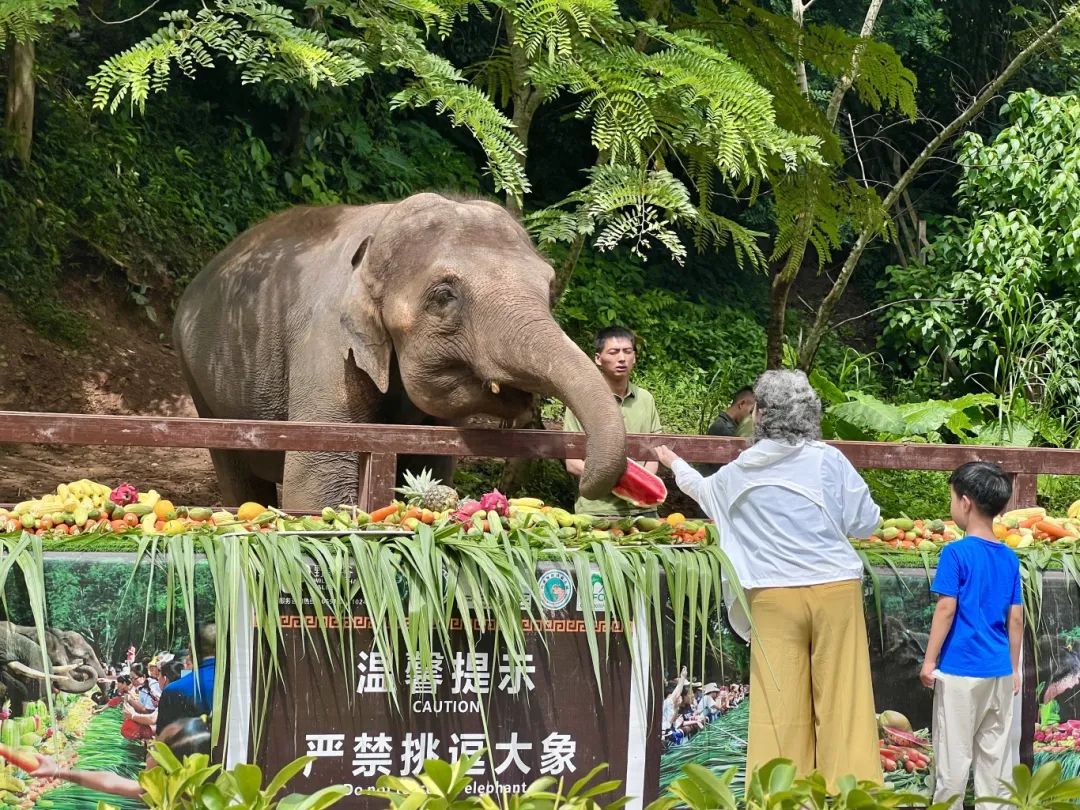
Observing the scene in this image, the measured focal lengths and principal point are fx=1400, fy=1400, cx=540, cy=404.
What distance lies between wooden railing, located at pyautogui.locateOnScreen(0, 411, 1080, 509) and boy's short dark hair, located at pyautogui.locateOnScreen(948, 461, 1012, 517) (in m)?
0.50

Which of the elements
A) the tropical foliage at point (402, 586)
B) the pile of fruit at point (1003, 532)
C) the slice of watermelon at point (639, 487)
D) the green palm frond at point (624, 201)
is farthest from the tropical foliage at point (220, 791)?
the green palm frond at point (624, 201)

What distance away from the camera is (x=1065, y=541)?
472cm

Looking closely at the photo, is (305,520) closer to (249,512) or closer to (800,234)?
(249,512)

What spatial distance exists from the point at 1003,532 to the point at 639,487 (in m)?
1.26

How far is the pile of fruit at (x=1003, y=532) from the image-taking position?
468 centimetres

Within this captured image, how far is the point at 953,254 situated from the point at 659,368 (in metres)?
4.09

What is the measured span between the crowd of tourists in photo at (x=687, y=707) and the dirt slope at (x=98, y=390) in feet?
22.3

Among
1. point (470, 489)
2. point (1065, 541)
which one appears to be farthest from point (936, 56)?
point (1065, 541)

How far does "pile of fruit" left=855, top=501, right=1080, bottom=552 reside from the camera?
15.3 ft

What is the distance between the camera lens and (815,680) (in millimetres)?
4109

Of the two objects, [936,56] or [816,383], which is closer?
[816,383]

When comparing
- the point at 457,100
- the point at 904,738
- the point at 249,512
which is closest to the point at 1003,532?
the point at 904,738

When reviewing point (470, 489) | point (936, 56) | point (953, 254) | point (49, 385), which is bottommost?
point (470, 489)

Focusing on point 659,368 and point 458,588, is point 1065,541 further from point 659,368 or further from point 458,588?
point 659,368
